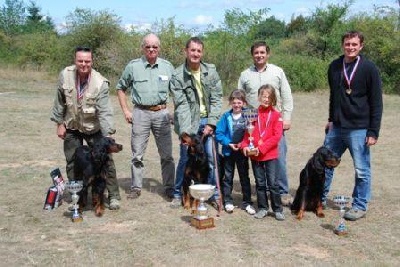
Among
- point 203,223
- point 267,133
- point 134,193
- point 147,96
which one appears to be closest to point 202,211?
point 203,223

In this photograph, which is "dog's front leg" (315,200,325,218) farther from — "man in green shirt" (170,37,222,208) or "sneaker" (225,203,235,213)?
"man in green shirt" (170,37,222,208)

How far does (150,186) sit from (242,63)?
46.8 ft

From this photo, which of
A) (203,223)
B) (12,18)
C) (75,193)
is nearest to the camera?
(203,223)

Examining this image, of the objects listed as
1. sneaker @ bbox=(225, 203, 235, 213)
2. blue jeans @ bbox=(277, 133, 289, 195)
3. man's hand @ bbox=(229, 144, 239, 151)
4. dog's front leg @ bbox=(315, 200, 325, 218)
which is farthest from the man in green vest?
dog's front leg @ bbox=(315, 200, 325, 218)

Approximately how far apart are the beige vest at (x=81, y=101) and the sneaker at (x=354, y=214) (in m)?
3.13

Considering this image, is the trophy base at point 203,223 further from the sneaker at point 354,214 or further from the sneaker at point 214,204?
the sneaker at point 354,214

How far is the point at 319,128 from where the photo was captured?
12203mm

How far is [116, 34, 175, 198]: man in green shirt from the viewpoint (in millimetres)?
5824

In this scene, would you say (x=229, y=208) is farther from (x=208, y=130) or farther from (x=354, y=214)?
(x=354, y=214)

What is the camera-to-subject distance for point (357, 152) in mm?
5207

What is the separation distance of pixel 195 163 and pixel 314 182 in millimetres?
1381

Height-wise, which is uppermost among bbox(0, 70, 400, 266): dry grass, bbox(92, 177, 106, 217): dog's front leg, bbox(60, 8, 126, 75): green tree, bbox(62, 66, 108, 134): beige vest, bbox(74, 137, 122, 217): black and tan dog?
bbox(60, 8, 126, 75): green tree

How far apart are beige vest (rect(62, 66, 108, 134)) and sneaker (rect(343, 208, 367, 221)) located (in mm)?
3134

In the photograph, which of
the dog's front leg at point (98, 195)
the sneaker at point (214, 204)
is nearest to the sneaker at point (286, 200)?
the sneaker at point (214, 204)
